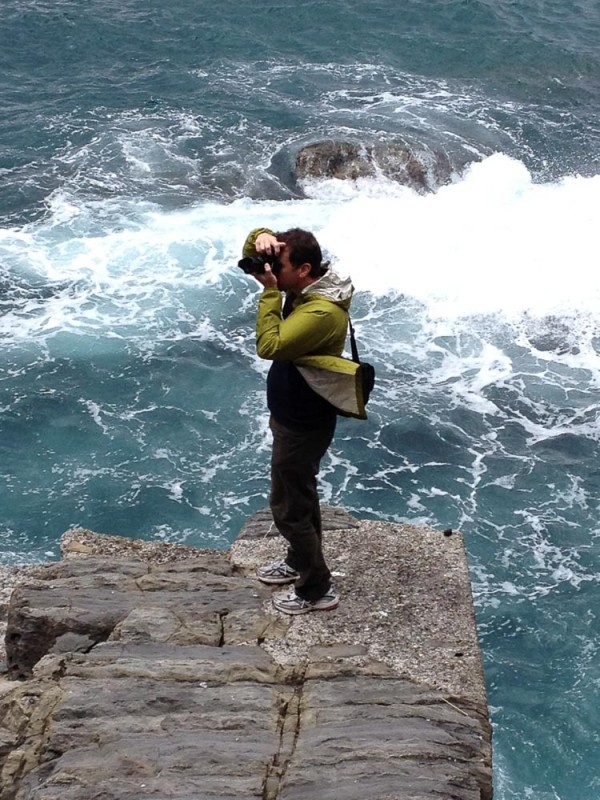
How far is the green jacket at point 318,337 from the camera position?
16.7 feet

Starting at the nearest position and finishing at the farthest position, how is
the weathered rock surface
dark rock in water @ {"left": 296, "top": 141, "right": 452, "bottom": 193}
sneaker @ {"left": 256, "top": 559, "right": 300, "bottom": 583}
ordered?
the weathered rock surface, sneaker @ {"left": 256, "top": 559, "right": 300, "bottom": 583}, dark rock in water @ {"left": 296, "top": 141, "right": 452, "bottom": 193}

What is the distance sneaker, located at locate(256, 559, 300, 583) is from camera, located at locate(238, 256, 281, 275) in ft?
6.07

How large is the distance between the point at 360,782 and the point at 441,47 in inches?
839

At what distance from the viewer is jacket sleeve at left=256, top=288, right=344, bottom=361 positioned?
16.6 ft

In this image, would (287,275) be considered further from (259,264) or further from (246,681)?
(246,681)

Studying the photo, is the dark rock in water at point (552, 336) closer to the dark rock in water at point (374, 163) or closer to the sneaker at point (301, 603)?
the dark rock in water at point (374, 163)

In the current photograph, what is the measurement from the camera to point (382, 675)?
530 cm

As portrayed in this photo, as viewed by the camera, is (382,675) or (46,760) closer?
(46,760)

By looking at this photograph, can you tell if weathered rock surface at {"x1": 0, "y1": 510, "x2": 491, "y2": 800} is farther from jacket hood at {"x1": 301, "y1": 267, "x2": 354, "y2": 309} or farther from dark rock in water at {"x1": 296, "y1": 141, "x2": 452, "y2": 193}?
dark rock in water at {"x1": 296, "y1": 141, "x2": 452, "y2": 193}

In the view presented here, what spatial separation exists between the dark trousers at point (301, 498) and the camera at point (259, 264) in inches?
30.5

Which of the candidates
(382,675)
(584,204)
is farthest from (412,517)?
(584,204)

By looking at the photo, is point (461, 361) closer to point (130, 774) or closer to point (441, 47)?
point (130, 774)

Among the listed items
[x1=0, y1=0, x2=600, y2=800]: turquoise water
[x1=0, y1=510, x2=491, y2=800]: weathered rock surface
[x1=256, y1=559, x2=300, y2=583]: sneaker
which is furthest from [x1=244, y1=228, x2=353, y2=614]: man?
[x1=0, y1=0, x2=600, y2=800]: turquoise water

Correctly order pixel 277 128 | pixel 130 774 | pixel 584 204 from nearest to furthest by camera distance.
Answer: pixel 130 774, pixel 584 204, pixel 277 128
